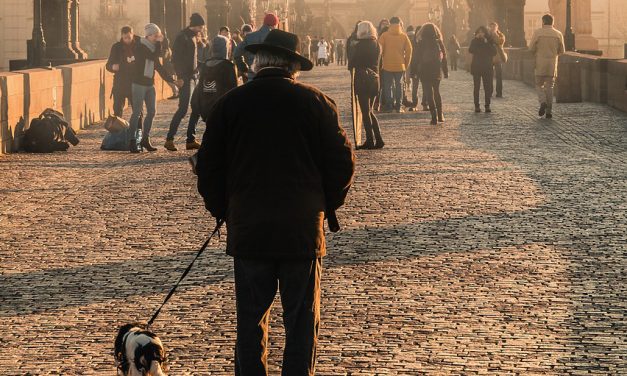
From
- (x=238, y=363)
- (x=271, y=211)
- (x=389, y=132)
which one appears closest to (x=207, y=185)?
(x=271, y=211)

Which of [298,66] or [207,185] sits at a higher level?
[298,66]

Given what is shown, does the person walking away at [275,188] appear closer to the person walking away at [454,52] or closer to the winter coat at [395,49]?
the winter coat at [395,49]

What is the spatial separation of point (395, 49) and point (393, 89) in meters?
2.78

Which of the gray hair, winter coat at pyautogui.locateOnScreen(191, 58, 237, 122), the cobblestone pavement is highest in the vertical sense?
the gray hair

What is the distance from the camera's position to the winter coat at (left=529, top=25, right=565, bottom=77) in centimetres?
2536

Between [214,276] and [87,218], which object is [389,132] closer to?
[87,218]

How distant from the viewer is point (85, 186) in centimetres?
1599

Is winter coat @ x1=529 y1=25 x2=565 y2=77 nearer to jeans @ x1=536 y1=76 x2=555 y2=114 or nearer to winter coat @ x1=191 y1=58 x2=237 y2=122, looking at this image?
jeans @ x1=536 y1=76 x2=555 y2=114

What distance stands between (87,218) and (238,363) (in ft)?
24.2

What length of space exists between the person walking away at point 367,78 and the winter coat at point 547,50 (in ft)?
18.9

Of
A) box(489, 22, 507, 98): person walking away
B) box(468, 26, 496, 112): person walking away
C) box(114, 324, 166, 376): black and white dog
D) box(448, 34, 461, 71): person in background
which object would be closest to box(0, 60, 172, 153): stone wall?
box(468, 26, 496, 112): person walking away

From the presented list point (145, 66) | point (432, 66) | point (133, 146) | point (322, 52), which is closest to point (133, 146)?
point (133, 146)

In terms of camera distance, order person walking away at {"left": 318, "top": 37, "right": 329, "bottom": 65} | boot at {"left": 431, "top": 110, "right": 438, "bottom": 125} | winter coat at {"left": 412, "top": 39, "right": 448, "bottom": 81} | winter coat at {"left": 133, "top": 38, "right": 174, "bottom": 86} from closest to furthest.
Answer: winter coat at {"left": 133, "top": 38, "right": 174, "bottom": 86} → boot at {"left": 431, "top": 110, "right": 438, "bottom": 125} → winter coat at {"left": 412, "top": 39, "right": 448, "bottom": 81} → person walking away at {"left": 318, "top": 37, "right": 329, "bottom": 65}

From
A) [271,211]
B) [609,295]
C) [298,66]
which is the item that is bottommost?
[609,295]
